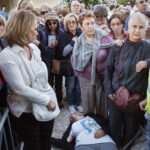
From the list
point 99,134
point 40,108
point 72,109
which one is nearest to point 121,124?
point 99,134

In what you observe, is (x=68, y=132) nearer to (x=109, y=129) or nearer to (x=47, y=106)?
(x=109, y=129)

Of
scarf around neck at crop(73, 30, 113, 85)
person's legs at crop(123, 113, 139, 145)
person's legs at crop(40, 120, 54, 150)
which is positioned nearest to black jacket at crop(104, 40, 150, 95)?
person's legs at crop(123, 113, 139, 145)

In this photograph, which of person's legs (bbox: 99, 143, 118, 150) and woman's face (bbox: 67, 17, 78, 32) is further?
woman's face (bbox: 67, 17, 78, 32)

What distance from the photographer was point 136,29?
1945 mm

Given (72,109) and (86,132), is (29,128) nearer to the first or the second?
(86,132)

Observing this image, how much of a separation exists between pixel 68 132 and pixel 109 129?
59 centimetres

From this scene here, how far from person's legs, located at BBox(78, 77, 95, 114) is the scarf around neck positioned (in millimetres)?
130

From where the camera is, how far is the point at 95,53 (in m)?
2.53

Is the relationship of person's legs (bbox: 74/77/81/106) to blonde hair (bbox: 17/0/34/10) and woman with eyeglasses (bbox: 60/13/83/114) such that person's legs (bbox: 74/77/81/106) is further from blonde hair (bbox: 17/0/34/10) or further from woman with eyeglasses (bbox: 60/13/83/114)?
blonde hair (bbox: 17/0/34/10)

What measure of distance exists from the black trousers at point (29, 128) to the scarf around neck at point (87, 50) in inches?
41.4

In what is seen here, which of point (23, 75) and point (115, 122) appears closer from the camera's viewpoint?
point (23, 75)

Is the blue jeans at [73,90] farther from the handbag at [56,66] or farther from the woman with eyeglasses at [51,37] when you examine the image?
the woman with eyeglasses at [51,37]

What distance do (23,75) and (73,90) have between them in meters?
2.14

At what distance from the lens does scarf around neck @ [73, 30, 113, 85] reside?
2537 mm
